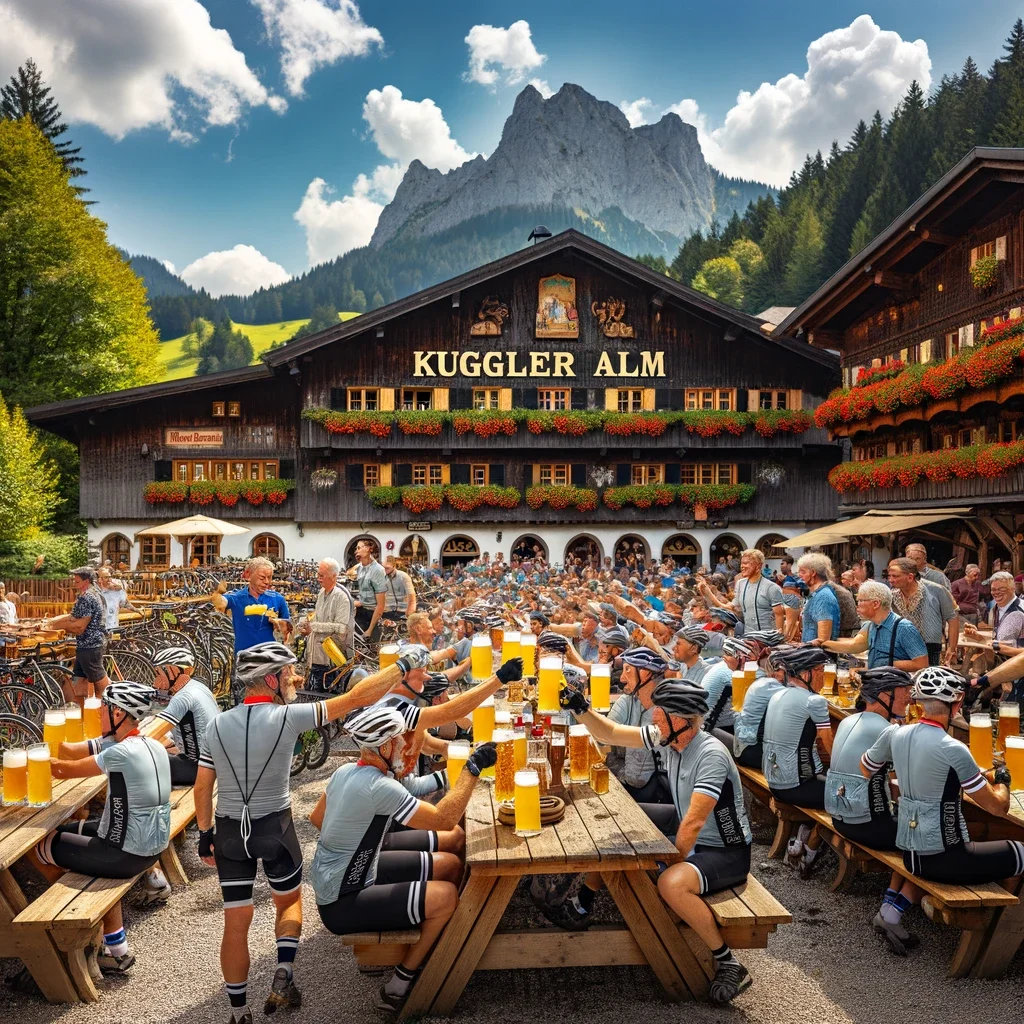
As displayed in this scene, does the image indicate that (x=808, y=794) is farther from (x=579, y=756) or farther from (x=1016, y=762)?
(x=579, y=756)

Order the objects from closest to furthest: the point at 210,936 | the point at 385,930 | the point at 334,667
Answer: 1. the point at 385,930
2. the point at 210,936
3. the point at 334,667

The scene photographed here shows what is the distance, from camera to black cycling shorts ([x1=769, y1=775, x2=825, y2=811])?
20.4 ft

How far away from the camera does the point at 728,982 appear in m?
4.60

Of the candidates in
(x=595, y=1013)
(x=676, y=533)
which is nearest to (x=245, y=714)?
(x=595, y=1013)

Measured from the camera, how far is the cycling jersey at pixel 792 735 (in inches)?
241

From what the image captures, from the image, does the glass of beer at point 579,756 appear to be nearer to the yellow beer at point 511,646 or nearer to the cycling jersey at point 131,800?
the yellow beer at point 511,646

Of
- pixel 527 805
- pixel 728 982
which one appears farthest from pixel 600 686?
pixel 728 982

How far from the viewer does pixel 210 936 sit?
5.64 m

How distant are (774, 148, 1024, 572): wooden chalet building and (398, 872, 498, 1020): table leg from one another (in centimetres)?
1794

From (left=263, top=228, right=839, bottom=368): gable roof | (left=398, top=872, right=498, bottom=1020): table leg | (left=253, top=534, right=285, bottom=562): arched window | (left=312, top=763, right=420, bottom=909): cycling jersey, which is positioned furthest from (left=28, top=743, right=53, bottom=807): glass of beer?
(left=253, top=534, right=285, bottom=562): arched window

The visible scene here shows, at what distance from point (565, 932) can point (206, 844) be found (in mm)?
1929

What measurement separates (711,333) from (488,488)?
9878 mm

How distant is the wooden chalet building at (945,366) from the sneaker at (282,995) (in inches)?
729

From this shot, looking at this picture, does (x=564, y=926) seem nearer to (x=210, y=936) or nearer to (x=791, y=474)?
(x=210, y=936)
